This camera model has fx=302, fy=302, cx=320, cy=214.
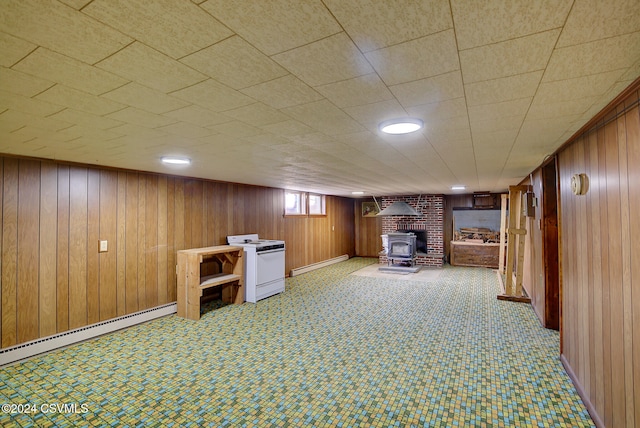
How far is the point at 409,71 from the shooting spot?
126 cm

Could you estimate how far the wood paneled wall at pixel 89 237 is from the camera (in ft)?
9.91

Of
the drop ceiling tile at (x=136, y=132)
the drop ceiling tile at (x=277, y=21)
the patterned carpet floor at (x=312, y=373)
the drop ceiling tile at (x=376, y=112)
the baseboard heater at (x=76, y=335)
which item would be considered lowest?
the patterned carpet floor at (x=312, y=373)

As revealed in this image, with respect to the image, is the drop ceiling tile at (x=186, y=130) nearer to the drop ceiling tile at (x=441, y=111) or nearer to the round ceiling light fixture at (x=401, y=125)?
the round ceiling light fixture at (x=401, y=125)

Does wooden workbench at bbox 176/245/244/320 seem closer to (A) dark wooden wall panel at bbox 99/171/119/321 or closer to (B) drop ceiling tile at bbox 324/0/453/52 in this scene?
(A) dark wooden wall panel at bbox 99/171/119/321

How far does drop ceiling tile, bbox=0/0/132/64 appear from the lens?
841 mm

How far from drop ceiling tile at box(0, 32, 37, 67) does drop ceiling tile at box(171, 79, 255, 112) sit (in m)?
0.53

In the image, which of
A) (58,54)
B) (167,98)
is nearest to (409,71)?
(167,98)

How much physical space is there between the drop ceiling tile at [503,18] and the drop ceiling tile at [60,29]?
1080 mm

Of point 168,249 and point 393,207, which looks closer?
point 168,249

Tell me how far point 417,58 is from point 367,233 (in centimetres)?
921

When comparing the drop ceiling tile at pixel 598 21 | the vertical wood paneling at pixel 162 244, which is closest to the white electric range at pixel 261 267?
the vertical wood paneling at pixel 162 244

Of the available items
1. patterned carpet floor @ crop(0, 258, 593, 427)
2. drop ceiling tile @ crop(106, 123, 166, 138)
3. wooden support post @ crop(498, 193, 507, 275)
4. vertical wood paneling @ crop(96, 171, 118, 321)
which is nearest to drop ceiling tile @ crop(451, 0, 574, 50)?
drop ceiling tile @ crop(106, 123, 166, 138)

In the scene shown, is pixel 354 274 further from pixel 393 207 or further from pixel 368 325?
pixel 368 325

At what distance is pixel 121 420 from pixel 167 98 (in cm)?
216
